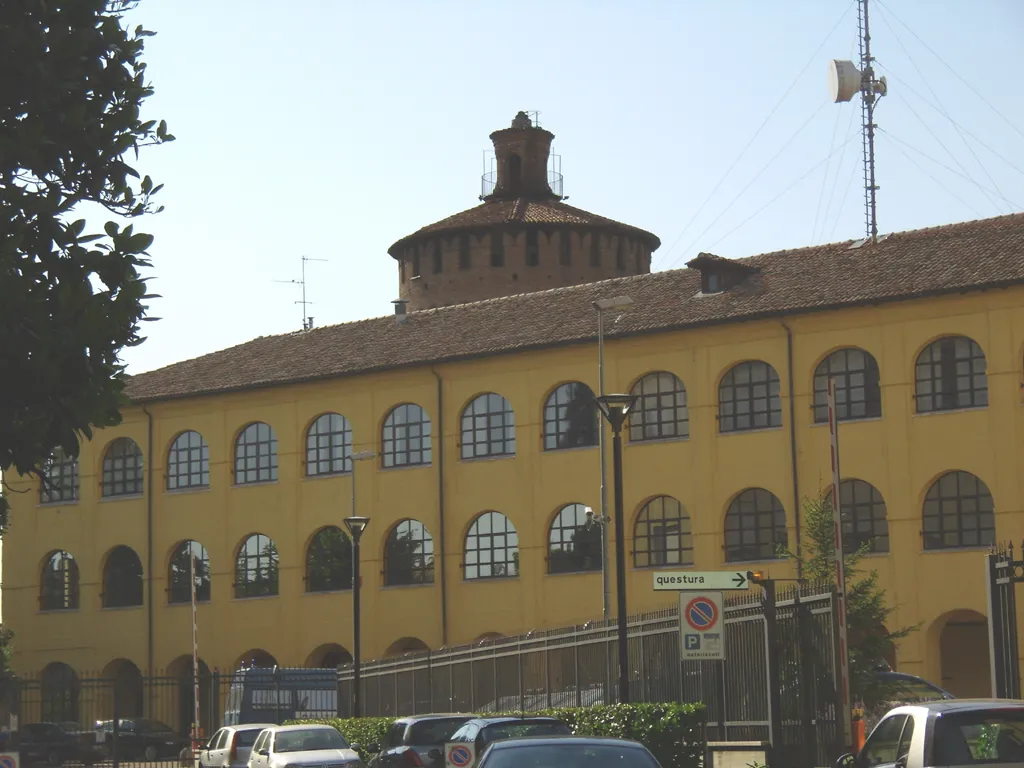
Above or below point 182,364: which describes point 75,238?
below

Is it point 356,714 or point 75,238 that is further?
point 356,714

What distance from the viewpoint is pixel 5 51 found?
13.9m

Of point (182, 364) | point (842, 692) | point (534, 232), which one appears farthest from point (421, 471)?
point (842, 692)

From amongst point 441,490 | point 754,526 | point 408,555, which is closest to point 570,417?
point 441,490

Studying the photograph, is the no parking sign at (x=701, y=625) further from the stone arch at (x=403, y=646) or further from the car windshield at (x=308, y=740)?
the stone arch at (x=403, y=646)

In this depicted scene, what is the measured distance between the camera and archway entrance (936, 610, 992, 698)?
44750mm

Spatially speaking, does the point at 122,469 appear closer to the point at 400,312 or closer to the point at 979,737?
the point at 400,312

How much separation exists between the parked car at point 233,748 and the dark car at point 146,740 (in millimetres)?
17757

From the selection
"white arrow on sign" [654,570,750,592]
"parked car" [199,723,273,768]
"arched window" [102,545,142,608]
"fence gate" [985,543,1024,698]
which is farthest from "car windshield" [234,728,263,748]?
"arched window" [102,545,142,608]

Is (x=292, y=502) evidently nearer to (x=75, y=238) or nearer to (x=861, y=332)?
(x=861, y=332)

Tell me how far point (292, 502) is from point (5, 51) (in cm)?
4329

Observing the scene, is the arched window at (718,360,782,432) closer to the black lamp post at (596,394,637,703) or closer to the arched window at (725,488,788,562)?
the arched window at (725,488,788,562)

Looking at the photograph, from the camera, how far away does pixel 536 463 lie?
51.5 metres

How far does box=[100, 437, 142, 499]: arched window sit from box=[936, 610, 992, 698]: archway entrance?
91.7ft
